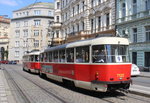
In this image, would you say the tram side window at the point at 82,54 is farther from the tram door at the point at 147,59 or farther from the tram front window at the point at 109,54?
the tram door at the point at 147,59

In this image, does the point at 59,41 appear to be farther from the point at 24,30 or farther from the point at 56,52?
the point at 56,52

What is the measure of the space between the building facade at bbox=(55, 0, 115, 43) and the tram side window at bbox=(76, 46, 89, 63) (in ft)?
84.4

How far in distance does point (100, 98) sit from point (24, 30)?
81950mm

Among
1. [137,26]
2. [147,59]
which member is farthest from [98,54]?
[137,26]

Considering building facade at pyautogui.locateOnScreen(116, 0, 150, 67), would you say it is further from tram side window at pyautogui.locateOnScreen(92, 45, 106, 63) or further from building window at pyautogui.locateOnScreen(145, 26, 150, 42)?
tram side window at pyautogui.locateOnScreen(92, 45, 106, 63)

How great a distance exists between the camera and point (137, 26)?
108 feet

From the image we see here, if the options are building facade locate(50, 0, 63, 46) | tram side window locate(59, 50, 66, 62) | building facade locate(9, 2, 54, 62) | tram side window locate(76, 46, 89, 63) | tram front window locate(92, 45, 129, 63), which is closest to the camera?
tram front window locate(92, 45, 129, 63)

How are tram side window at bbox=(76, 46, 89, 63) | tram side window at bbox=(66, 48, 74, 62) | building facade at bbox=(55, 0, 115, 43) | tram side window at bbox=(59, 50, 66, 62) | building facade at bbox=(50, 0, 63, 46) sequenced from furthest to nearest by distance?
building facade at bbox=(50, 0, 63, 46) < building facade at bbox=(55, 0, 115, 43) < tram side window at bbox=(59, 50, 66, 62) < tram side window at bbox=(66, 48, 74, 62) < tram side window at bbox=(76, 46, 89, 63)

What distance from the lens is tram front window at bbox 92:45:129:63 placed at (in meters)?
11.0

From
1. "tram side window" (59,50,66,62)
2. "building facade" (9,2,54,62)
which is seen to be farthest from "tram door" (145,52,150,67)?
"building facade" (9,2,54,62)

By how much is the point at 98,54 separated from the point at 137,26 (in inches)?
901

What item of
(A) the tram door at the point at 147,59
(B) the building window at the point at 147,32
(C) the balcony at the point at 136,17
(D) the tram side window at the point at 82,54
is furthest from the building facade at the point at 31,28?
(D) the tram side window at the point at 82,54

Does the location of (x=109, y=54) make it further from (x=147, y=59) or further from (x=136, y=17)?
(x=136, y=17)

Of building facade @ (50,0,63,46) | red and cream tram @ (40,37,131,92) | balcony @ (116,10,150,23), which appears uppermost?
building facade @ (50,0,63,46)
